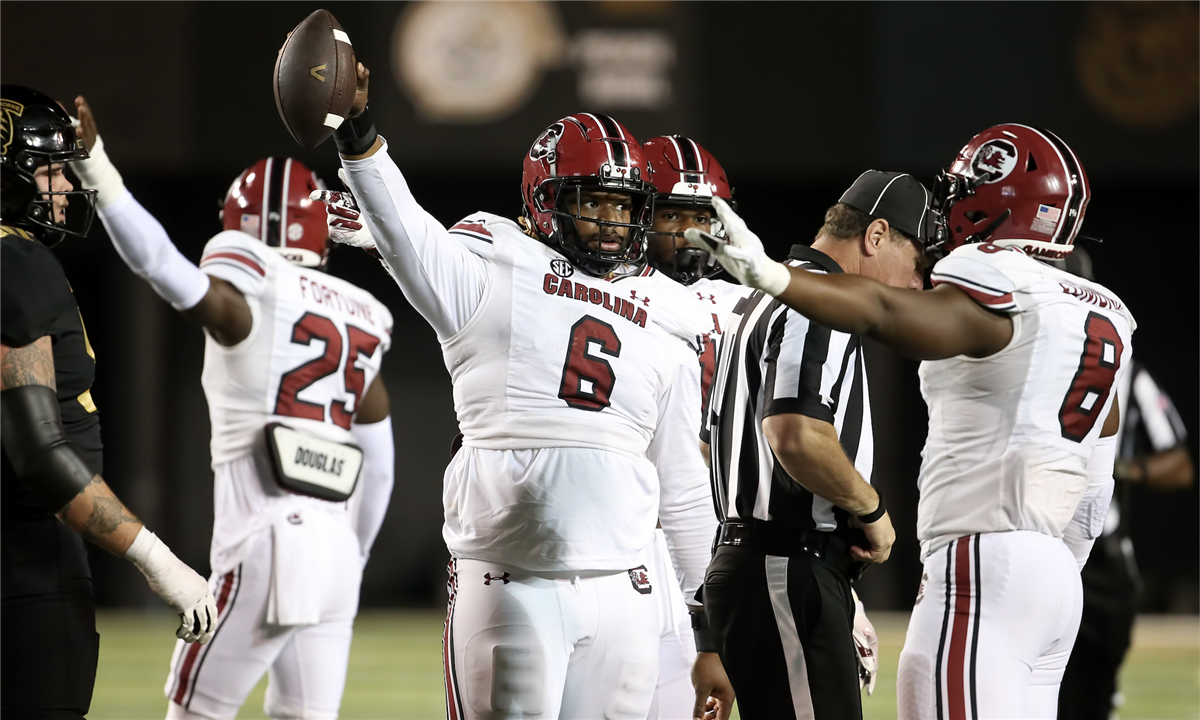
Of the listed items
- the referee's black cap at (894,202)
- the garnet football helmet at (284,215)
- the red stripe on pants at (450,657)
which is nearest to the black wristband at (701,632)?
the red stripe on pants at (450,657)

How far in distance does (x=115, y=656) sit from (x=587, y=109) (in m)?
5.45

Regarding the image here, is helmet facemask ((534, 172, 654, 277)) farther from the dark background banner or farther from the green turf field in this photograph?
the dark background banner

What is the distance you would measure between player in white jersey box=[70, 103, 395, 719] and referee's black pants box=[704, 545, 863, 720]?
1.74m

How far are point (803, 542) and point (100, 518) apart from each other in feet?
5.52

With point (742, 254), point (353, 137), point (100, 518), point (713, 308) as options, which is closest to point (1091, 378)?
point (742, 254)

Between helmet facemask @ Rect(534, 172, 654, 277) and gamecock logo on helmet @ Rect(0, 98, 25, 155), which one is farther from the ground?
gamecock logo on helmet @ Rect(0, 98, 25, 155)

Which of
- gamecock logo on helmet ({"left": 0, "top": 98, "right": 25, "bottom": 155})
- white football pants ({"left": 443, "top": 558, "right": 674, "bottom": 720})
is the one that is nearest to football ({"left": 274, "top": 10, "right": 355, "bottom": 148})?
gamecock logo on helmet ({"left": 0, "top": 98, "right": 25, "bottom": 155})

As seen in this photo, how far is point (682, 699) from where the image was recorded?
3990 mm

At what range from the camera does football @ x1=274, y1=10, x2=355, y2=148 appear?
8.61 feet

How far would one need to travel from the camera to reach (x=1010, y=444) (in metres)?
3.06

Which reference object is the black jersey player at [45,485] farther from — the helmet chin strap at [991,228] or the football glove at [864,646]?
the helmet chin strap at [991,228]

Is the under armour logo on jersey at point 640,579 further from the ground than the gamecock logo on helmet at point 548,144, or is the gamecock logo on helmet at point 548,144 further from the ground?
the gamecock logo on helmet at point 548,144

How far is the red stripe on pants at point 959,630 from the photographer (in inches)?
117

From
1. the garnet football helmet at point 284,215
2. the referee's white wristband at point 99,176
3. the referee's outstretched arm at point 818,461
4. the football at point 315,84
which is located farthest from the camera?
the garnet football helmet at point 284,215
